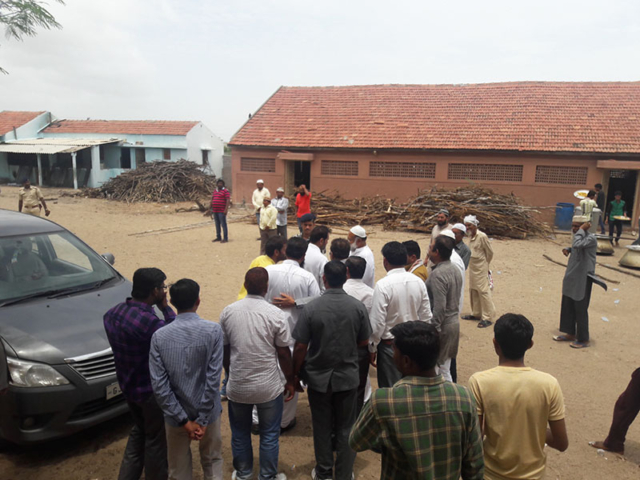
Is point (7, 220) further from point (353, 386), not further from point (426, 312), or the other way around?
→ point (426, 312)

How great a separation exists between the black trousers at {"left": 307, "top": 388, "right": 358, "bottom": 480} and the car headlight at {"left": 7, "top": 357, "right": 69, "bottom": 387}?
192 cm

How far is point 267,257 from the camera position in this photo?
4441 millimetres

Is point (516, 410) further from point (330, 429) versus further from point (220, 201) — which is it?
point (220, 201)

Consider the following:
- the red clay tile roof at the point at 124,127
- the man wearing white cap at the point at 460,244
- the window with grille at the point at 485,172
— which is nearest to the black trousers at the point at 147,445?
the man wearing white cap at the point at 460,244

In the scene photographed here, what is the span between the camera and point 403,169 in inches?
732

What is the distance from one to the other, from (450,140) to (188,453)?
17024 mm

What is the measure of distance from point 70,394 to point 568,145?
57.9 feet

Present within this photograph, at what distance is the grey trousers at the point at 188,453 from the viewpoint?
291cm

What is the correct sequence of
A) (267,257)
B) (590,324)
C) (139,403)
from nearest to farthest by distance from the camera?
1. (139,403)
2. (267,257)
3. (590,324)

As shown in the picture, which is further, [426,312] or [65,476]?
[426,312]

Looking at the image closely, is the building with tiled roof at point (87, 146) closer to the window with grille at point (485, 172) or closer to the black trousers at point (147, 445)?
the window with grille at point (485, 172)

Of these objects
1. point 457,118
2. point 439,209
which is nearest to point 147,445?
point 439,209

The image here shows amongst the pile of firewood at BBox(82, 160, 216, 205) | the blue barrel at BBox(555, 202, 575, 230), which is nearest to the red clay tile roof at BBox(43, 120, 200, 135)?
the pile of firewood at BBox(82, 160, 216, 205)

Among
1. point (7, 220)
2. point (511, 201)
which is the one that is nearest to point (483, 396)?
point (7, 220)
